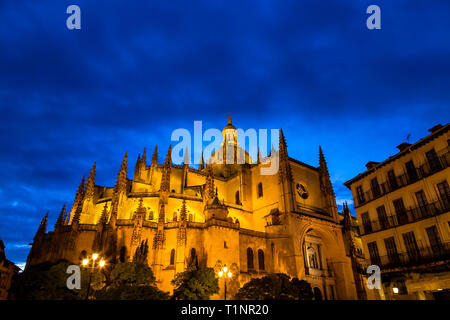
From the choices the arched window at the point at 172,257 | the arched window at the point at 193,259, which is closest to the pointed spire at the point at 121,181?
the arched window at the point at 172,257

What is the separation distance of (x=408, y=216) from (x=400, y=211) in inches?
32.3

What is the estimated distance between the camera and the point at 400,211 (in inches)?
780

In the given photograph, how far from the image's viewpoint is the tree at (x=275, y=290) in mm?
17984

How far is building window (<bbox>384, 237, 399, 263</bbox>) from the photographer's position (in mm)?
19133

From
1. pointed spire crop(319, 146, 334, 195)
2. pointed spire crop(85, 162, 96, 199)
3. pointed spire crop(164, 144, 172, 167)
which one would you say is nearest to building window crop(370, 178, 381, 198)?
pointed spire crop(319, 146, 334, 195)

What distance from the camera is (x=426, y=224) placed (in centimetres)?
1773

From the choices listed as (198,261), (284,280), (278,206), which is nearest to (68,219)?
(198,261)

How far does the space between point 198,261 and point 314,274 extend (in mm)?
13026

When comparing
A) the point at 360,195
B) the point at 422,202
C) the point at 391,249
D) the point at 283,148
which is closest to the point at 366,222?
the point at 360,195

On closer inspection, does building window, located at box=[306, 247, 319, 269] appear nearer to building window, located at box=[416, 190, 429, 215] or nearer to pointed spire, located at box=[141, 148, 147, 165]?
building window, located at box=[416, 190, 429, 215]

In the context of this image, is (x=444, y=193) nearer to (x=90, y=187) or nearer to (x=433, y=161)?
(x=433, y=161)

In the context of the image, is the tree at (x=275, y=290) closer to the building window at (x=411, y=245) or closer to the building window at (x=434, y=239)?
the building window at (x=411, y=245)

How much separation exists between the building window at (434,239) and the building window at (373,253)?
400cm

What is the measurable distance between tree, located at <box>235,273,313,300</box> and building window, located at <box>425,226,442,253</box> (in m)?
7.98
